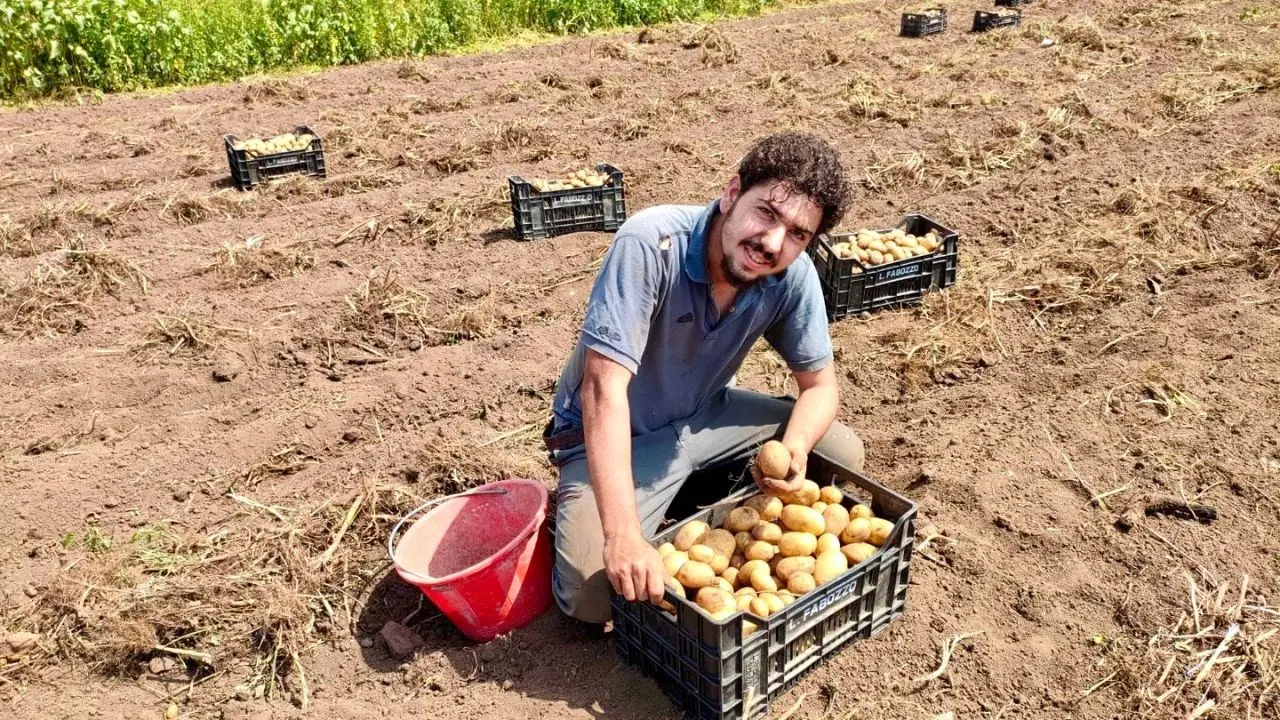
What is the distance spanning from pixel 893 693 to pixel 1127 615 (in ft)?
2.65

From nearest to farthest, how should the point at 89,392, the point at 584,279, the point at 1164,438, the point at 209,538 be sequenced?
1. the point at 209,538
2. the point at 1164,438
3. the point at 89,392
4. the point at 584,279

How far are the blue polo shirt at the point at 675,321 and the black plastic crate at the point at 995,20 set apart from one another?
9497mm

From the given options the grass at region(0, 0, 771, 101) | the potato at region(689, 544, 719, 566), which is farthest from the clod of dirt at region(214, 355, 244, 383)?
the grass at region(0, 0, 771, 101)

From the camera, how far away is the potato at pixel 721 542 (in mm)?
2861

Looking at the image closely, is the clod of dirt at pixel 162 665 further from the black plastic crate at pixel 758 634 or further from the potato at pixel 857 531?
the potato at pixel 857 531

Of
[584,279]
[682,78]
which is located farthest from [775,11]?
[584,279]

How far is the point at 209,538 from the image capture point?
3471 millimetres

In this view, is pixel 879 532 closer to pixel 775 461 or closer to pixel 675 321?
pixel 775 461

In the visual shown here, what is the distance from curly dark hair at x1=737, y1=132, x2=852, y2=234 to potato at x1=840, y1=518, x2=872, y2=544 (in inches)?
35.4

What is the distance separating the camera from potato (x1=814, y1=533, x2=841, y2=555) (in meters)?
2.78

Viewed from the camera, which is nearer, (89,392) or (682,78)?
(89,392)

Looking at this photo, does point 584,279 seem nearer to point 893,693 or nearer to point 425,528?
point 425,528

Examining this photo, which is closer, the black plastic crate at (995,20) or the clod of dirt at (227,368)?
the clod of dirt at (227,368)

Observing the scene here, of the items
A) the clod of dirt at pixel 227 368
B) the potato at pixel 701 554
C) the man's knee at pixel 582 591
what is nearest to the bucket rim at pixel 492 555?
the man's knee at pixel 582 591
